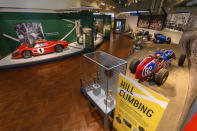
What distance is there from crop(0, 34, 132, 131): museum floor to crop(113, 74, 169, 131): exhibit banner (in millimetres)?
A: 1030

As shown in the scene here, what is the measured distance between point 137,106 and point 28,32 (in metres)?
7.22

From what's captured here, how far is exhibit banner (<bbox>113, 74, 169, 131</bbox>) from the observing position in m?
0.87

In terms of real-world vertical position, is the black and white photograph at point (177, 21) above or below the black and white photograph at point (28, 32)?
above

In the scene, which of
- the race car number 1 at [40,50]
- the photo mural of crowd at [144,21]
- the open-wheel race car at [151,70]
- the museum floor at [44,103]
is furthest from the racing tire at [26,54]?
the photo mural of crowd at [144,21]

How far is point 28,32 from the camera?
571 cm

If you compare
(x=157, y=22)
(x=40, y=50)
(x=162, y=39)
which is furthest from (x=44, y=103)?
(x=157, y=22)

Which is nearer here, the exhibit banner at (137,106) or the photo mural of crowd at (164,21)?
the exhibit banner at (137,106)

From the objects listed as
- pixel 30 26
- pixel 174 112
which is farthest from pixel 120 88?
pixel 30 26

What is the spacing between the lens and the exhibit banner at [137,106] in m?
0.87

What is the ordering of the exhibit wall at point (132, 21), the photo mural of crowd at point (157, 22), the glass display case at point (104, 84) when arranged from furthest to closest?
the exhibit wall at point (132, 21)
the photo mural of crowd at point (157, 22)
the glass display case at point (104, 84)

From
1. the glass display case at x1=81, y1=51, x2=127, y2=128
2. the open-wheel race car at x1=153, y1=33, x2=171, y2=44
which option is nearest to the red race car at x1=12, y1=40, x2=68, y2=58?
the glass display case at x1=81, y1=51, x2=127, y2=128

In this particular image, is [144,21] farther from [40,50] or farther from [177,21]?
[40,50]

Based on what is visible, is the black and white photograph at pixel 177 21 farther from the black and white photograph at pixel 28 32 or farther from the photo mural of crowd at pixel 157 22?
the black and white photograph at pixel 28 32

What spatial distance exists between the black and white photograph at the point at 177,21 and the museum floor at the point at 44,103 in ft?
28.8
